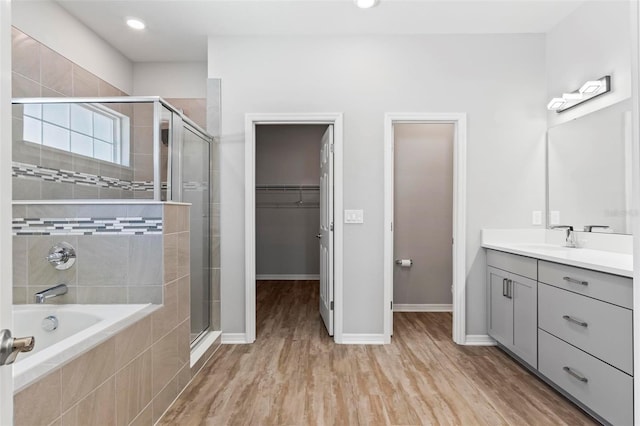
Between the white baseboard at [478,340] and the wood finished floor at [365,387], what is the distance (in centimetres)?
9

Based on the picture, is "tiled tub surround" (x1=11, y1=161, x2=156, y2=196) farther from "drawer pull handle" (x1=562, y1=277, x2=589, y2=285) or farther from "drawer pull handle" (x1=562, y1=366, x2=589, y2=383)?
"drawer pull handle" (x1=562, y1=366, x2=589, y2=383)

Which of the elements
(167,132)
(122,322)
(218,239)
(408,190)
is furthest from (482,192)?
(122,322)

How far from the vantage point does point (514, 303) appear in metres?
2.61

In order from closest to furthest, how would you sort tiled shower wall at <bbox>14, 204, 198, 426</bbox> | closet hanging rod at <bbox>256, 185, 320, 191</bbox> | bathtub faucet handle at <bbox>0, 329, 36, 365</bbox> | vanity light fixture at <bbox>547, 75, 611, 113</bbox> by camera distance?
bathtub faucet handle at <bbox>0, 329, 36, 365</bbox> → tiled shower wall at <bbox>14, 204, 198, 426</bbox> → vanity light fixture at <bbox>547, 75, 611, 113</bbox> → closet hanging rod at <bbox>256, 185, 320, 191</bbox>

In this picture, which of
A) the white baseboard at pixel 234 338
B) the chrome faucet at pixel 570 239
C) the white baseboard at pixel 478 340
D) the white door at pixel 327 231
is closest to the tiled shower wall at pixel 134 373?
the white baseboard at pixel 234 338

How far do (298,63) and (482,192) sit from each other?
201 centimetres

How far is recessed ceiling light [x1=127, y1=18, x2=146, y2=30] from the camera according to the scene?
2921 millimetres

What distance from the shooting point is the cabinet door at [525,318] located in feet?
7.76

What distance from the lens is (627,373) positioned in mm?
1665

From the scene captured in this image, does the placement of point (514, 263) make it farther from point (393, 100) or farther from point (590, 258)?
point (393, 100)

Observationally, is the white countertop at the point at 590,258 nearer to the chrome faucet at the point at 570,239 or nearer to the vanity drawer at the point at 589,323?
the chrome faucet at the point at 570,239

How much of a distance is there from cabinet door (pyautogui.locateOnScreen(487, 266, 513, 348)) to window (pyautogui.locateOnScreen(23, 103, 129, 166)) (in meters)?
3.04

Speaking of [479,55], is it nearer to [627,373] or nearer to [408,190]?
[408,190]

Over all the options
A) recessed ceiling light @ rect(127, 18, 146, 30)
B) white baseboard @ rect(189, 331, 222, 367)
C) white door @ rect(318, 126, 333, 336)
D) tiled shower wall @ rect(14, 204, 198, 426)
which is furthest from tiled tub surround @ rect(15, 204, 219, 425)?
recessed ceiling light @ rect(127, 18, 146, 30)
